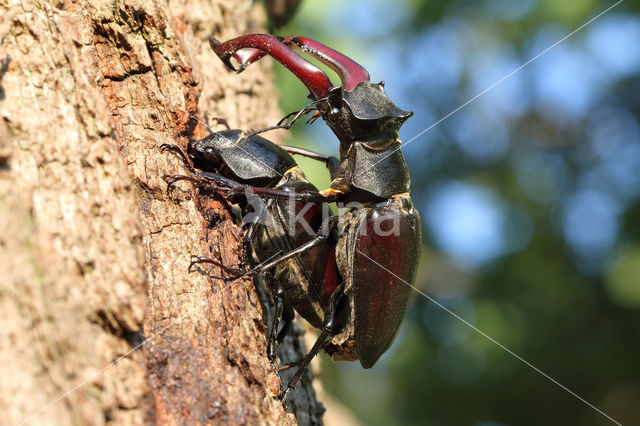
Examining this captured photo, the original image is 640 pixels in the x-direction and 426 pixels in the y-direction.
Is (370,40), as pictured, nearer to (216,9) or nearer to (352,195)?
(216,9)

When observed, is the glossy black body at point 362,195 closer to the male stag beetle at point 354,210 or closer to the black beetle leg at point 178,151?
the male stag beetle at point 354,210

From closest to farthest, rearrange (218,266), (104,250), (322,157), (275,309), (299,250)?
(104,250)
(218,266)
(299,250)
(275,309)
(322,157)

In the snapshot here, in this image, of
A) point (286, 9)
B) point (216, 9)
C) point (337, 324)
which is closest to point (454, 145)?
point (286, 9)

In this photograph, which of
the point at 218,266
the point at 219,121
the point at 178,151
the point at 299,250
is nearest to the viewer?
the point at 218,266

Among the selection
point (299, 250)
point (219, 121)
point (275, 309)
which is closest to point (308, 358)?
point (275, 309)

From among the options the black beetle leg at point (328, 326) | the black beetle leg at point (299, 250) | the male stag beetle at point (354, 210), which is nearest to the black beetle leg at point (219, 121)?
the male stag beetle at point (354, 210)

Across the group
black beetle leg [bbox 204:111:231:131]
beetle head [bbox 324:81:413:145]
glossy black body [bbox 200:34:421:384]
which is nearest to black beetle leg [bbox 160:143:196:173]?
glossy black body [bbox 200:34:421:384]

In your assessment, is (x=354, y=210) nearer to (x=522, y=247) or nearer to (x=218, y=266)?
(x=218, y=266)
